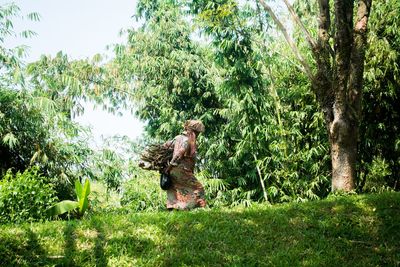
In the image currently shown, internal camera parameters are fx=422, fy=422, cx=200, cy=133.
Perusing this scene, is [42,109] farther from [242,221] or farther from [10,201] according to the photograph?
[242,221]

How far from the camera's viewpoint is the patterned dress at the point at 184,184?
5871 millimetres

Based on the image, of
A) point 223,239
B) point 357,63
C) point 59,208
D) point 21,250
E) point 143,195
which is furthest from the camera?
point 143,195

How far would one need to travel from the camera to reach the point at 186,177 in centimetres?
593

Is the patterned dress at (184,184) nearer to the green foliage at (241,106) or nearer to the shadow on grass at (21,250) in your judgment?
the shadow on grass at (21,250)

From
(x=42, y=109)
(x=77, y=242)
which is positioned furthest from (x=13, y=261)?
(x=42, y=109)

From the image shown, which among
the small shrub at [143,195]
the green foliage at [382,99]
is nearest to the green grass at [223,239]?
the green foliage at [382,99]

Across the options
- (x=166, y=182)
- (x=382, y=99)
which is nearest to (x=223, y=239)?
(x=166, y=182)

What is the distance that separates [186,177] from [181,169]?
0.46 feet

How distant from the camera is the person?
5887 mm

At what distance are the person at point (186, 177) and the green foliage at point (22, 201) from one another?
71.0 inches

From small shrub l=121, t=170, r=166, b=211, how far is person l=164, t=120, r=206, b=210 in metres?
2.77

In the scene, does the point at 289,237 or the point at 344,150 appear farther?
the point at 344,150

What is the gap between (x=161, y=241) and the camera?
452cm

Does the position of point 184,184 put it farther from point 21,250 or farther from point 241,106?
point 241,106
